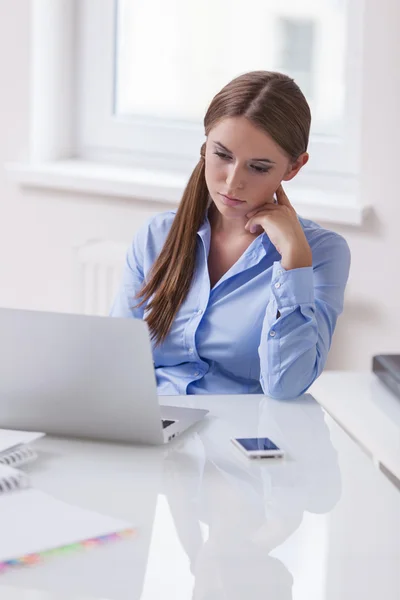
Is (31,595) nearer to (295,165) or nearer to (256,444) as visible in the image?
(256,444)

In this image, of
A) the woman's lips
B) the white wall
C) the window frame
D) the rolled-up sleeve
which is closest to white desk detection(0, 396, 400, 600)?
the rolled-up sleeve

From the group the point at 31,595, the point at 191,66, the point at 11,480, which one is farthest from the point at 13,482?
the point at 191,66

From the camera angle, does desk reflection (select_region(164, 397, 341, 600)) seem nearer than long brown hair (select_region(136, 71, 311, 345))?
Yes

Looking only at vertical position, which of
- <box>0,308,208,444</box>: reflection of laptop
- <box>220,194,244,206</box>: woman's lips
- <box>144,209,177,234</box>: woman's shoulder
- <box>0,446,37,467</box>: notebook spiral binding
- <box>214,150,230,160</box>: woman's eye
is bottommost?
<box>0,446,37,467</box>: notebook spiral binding

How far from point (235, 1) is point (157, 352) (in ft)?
4.33

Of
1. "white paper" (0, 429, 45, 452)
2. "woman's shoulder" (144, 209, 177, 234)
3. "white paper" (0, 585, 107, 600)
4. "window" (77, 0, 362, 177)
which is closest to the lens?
"white paper" (0, 585, 107, 600)

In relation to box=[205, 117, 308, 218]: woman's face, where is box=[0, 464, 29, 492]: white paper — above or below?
below

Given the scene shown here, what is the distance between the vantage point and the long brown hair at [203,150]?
66.4 inches

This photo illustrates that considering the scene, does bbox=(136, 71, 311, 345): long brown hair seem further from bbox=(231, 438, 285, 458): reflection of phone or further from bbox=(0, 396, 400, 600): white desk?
bbox=(231, 438, 285, 458): reflection of phone

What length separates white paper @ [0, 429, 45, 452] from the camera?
1.24m

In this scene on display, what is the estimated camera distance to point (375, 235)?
2404mm

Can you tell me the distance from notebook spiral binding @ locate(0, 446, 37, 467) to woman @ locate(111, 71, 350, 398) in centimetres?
48

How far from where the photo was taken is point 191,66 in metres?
2.86

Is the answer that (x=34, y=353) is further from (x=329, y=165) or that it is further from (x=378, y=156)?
(x=329, y=165)
